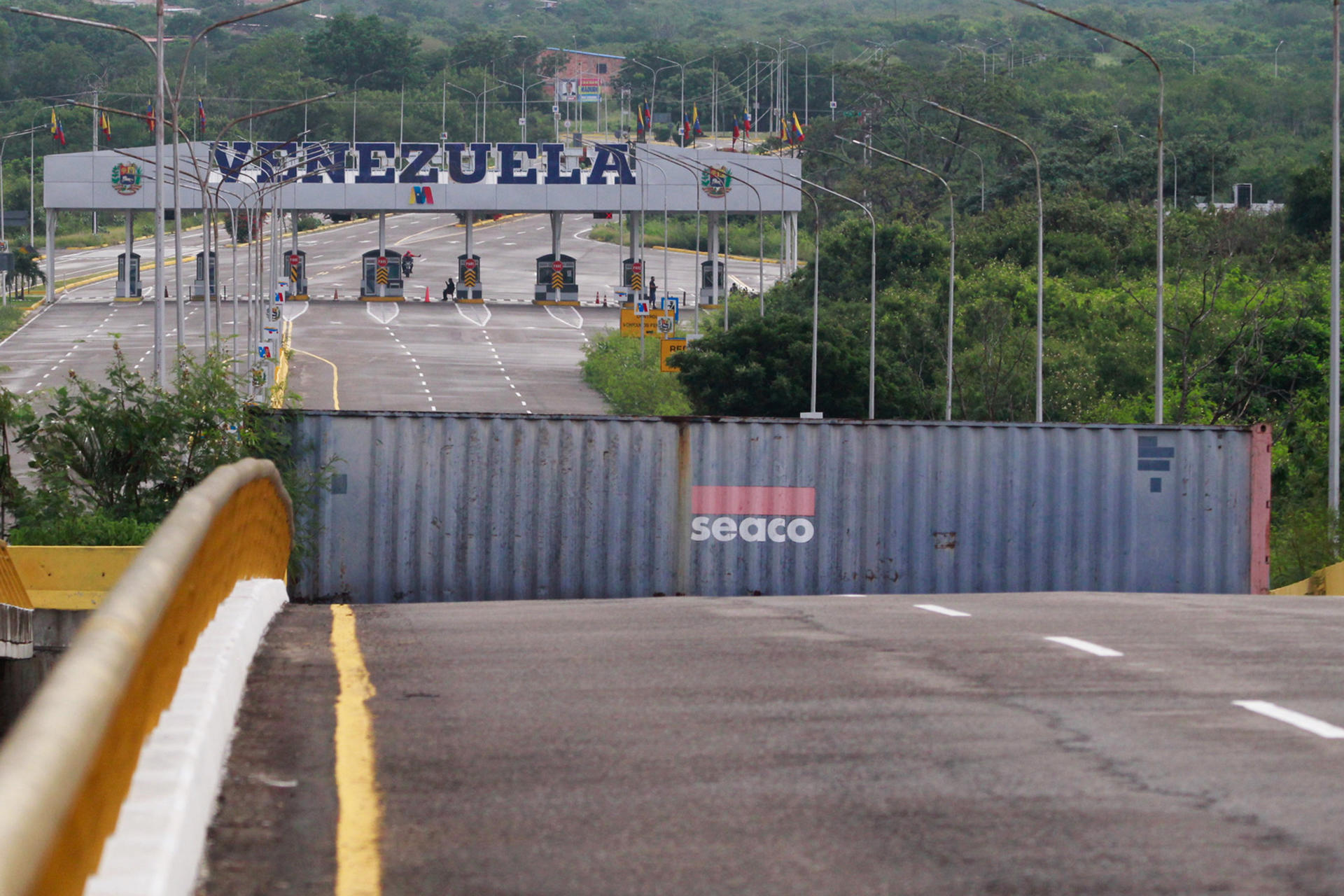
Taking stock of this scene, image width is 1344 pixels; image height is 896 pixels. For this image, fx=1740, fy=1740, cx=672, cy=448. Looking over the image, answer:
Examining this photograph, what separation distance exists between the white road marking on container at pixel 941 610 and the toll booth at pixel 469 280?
277 feet

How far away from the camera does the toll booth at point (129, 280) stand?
3688 inches

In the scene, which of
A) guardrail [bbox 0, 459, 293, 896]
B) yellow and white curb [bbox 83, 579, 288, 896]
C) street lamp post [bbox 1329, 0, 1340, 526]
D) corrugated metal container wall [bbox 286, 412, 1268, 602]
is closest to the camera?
guardrail [bbox 0, 459, 293, 896]

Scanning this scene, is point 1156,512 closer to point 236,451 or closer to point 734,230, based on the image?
point 236,451

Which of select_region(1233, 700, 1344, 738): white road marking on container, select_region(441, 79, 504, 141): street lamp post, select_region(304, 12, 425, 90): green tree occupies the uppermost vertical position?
select_region(304, 12, 425, 90): green tree

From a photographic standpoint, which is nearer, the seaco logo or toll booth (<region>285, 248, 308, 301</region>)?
the seaco logo

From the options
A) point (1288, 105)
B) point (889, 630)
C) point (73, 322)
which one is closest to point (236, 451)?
point (889, 630)

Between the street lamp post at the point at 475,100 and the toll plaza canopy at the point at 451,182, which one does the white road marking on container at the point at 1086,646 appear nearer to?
the toll plaza canopy at the point at 451,182

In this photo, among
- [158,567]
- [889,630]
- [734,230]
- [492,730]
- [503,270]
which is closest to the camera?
[158,567]

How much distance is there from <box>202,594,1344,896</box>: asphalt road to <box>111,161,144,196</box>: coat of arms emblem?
294 feet

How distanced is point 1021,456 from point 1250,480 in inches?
114

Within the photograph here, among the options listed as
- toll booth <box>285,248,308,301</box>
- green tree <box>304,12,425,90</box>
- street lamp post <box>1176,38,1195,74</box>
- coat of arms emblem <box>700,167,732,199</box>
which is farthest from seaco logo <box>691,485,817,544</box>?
street lamp post <box>1176,38,1195,74</box>

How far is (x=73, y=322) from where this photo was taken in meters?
83.4

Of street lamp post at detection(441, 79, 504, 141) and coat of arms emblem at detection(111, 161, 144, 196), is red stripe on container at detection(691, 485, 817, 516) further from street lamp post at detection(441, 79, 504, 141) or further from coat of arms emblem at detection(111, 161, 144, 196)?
street lamp post at detection(441, 79, 504, 141)

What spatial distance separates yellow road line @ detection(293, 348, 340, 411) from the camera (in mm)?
55794
